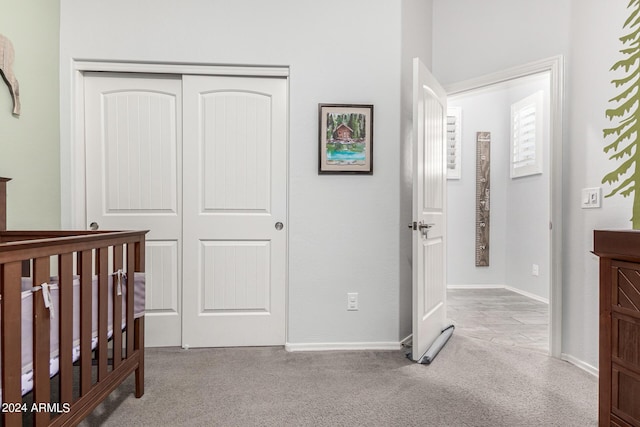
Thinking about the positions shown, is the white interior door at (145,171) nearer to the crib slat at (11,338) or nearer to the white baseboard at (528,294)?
the crib slat at (11,338)

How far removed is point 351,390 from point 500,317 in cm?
204

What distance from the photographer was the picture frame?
2.56 m

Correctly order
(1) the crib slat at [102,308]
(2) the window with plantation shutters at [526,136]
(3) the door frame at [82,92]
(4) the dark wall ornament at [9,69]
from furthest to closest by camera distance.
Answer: (2) the window with plantation shutters at [526,136], (3) the door frame at [82,92], (4) the dark wall ornament at [9,69], (1) the crib slat at [102,308]

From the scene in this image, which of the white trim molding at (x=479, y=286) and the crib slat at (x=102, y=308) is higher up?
the crib slat at (x=102, y=308)

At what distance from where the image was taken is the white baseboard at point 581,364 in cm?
215

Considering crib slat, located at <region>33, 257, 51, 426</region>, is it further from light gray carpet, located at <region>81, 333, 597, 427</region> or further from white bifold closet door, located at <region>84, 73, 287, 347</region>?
white bifold closet door, located at <region>84, 73, 287, 347</region>

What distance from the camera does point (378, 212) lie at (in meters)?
2.60

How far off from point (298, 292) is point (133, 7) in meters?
2.17

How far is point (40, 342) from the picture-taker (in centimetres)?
116

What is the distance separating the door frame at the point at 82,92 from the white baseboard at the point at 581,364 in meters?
1.78

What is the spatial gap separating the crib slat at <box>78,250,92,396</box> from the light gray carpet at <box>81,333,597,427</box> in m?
0.40

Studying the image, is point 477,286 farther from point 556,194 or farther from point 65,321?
point 65,321

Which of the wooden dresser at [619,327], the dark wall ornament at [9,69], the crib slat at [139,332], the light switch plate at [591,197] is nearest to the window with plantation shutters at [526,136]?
the light switch plate at [591,197]

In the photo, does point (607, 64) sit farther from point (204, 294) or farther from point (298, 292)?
point (204, 294)
